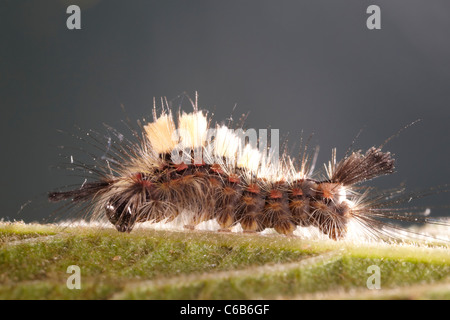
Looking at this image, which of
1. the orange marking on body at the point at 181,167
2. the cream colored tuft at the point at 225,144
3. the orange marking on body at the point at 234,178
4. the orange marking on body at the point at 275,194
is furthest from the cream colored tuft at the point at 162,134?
the orange marking on body at the point at 275,194

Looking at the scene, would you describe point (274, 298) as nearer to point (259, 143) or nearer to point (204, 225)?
point (204, 225)

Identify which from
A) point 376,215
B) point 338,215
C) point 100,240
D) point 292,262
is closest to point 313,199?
point 338,215

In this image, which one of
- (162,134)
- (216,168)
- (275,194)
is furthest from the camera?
(162,134)

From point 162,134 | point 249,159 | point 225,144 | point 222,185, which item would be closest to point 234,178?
point 222,185

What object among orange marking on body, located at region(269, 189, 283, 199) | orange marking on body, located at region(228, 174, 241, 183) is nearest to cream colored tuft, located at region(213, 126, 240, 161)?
orange marking on body, located at region(228, 174, 241, 183)

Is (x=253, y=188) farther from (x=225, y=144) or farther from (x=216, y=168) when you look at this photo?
(x=225, y=144)

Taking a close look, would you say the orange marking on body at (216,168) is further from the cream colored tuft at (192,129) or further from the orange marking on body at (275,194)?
the orange marking on body at (275,194)
